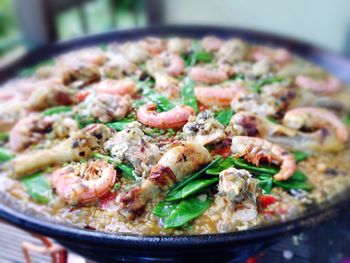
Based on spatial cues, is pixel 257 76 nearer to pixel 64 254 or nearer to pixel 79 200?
pixel 79 200

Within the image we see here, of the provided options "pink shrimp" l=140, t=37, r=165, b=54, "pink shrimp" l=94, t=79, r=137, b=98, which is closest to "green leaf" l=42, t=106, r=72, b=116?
"pink shrimp" l=94, t=79, r=137, b=98

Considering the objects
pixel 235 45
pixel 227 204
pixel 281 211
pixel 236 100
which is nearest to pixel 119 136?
pixel 227 204

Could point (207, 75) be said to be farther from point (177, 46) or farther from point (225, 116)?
point (177, 46)

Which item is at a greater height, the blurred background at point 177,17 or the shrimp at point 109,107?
the shrimp at point 109,107

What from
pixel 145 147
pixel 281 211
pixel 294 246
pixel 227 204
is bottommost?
pixel 294 246

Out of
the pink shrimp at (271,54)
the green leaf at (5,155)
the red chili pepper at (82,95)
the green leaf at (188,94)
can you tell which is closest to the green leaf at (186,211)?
the green leaf at (188,94)

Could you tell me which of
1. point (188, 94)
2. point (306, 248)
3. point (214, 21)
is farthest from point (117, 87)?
point (214, 21)

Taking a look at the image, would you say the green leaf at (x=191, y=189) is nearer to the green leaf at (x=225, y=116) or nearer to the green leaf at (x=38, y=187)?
the green leaf at (x=225, y=116)
